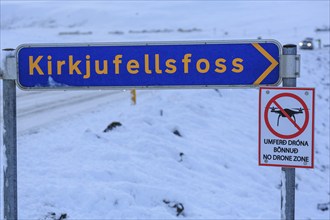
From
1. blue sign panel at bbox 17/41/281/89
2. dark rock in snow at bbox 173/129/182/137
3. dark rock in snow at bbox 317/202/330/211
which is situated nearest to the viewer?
blue sign panel at bbox 17/41/281/89

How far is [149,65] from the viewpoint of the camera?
4.12 meters

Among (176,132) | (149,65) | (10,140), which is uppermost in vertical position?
(149,65)

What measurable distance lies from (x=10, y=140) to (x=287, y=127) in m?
2.04

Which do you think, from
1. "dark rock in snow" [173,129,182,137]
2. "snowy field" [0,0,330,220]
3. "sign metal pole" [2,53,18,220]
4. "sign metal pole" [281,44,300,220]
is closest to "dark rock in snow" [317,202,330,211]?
"snowy field" [0,0,330,220]

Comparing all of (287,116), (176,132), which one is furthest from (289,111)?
(176,132)

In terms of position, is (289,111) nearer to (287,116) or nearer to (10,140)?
(287,116)

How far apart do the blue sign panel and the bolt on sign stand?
0.27 metres

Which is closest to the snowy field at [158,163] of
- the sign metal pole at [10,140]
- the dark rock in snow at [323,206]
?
the dark rock in snow at [323,206]

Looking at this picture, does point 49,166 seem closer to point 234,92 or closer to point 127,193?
point 127,193

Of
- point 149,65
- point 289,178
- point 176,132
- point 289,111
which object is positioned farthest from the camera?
point 176,132

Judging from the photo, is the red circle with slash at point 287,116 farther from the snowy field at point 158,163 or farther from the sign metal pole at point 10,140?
the snowy field at point 158,163

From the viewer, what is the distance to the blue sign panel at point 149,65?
4047 millimetres

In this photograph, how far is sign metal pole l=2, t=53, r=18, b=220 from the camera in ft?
13.6

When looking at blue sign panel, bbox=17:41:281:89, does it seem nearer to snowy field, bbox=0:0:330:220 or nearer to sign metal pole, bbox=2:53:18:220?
sign metal pole, bbox=2:53:18:220
